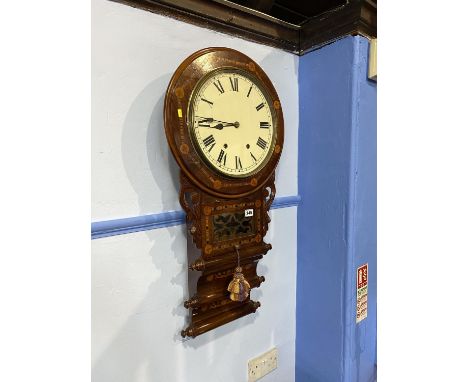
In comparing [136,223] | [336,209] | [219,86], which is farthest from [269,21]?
[136,223]

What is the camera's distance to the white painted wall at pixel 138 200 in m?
0.75

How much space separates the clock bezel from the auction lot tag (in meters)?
0.53

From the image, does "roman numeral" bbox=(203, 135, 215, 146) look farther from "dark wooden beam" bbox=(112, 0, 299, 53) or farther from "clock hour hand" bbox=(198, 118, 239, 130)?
"dark wooden beam" bbox=(112, 0, 299, 53)

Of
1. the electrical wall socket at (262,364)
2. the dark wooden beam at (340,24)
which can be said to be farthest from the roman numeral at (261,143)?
the electrical wall socket at (262,364)

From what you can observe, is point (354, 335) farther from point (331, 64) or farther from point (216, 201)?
point (331, 64)

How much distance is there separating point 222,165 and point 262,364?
A: 2.62ft

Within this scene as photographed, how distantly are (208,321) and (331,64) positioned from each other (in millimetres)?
965

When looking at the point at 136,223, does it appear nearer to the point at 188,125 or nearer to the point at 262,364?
the point at 188,125

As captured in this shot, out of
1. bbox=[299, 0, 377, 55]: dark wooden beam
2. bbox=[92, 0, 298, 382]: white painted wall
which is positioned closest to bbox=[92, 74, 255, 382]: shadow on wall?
bbox=[92, 0, 298, 382]: white painted wall

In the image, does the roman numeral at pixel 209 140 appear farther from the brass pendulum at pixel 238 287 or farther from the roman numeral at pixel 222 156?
the brass pendulum at pixel 238 287

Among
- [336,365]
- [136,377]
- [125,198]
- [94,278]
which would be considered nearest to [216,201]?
[125,198]

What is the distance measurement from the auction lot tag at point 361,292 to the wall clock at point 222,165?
40 centimetres

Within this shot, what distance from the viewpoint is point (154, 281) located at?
0.85m

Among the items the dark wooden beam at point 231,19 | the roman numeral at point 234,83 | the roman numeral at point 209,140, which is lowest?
the roman numeral at point 209,140
